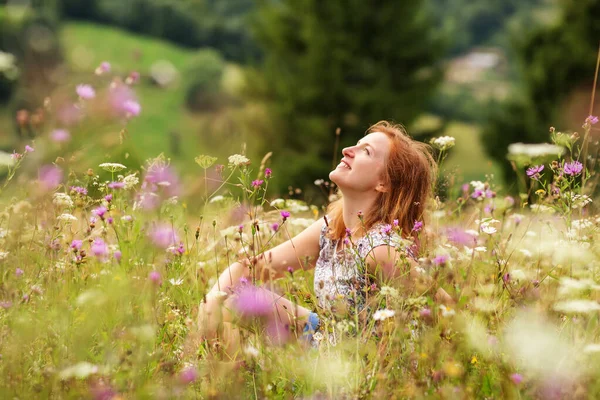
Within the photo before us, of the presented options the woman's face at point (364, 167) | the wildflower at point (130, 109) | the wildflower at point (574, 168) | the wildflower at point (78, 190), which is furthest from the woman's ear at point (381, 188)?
the wildflower at point (130, 109)

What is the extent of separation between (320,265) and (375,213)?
0.30m

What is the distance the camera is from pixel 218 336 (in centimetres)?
236

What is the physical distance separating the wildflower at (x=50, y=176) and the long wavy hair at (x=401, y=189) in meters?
1.06

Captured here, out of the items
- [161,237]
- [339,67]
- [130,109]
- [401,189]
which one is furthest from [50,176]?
[339,67]

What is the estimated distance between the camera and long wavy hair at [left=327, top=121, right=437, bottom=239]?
2.79 meters

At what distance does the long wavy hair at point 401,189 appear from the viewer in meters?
2.79

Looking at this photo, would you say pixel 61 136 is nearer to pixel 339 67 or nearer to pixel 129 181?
pixel 129 181

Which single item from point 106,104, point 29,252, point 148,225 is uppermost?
point 106,104

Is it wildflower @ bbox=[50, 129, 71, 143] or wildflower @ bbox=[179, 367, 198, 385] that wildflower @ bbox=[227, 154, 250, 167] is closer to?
wildflower @ bbox=[179, 367, 198, 385]

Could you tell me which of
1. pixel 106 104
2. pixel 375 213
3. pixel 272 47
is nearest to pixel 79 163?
pixel 106 104

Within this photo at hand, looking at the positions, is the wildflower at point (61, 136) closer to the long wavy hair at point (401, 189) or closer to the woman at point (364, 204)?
the woman at point (364, 204)

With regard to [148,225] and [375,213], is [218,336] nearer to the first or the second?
[148,225]

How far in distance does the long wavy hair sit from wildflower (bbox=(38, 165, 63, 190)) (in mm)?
1064

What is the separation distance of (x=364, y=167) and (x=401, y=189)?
0.59 ft
